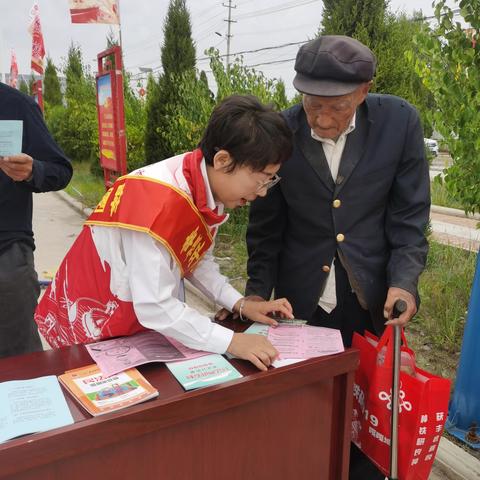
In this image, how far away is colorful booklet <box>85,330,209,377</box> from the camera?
1.22 m

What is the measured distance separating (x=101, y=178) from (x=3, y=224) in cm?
1006

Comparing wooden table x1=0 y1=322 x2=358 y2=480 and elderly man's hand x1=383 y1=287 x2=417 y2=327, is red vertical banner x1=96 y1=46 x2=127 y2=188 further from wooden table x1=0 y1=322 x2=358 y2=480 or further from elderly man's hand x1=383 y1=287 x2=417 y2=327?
wooden table x1=0 y1=322 x2=358 y2=480

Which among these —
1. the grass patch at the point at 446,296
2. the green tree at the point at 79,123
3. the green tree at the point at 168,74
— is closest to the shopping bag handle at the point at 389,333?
the grass patch at the point at 446,296

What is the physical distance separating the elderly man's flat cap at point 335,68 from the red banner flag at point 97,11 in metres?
4.96

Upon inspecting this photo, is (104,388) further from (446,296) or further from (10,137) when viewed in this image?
(446,296)

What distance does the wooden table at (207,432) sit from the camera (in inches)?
36.4

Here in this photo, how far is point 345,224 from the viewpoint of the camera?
1638 millimetres

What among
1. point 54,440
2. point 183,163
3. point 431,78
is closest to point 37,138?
point 183,163

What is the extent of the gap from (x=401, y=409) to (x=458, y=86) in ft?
4.95

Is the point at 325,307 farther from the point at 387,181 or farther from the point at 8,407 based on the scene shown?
the point at 8,407

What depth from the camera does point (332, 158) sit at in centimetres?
167

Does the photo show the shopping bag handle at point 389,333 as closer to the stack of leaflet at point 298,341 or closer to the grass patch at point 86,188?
the stack of leaflet at point 298,341

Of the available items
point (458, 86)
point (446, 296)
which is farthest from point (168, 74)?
point (458, 86)

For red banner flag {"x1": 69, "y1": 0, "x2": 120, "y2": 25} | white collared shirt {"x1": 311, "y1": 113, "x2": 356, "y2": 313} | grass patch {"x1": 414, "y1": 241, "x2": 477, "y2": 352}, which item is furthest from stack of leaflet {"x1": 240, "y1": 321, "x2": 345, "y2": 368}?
red banner flag {"x1": 69, "y1": 0, "x2": 120, "y2": 25}
